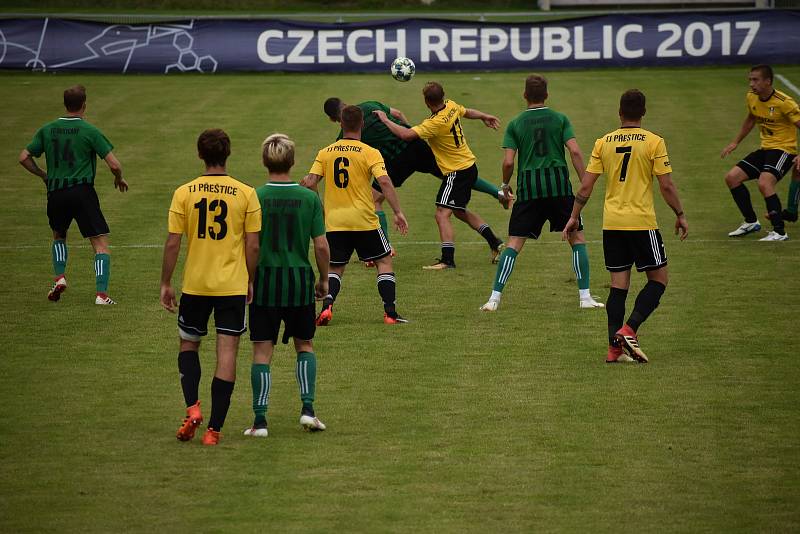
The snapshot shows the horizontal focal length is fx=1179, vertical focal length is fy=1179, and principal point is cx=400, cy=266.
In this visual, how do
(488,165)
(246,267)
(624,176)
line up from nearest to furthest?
(246,267), (624,176), (488,165)

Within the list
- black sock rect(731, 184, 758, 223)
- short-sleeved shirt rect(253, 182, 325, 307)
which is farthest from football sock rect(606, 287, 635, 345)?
black sock rect(731, 184, 758, 223)

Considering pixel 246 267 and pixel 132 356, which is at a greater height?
pixel 246 267

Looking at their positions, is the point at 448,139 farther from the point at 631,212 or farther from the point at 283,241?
the point at 283,241

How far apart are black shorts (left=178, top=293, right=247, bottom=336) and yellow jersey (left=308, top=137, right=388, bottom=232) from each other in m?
3.41

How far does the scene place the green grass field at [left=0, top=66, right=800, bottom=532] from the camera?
743 cm

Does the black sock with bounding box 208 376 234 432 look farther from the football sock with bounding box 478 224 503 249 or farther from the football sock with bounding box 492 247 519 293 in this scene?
the football sock with bounding box 478 224 503 249

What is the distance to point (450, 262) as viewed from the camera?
15648mm

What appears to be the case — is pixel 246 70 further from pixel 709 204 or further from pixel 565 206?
pixel 565 206

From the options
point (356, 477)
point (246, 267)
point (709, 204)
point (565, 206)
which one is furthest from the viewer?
point (709, 204)

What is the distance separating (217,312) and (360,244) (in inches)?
150

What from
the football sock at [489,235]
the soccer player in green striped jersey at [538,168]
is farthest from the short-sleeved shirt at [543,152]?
the football sock at [489,235]

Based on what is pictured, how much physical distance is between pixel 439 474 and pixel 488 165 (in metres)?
15.3

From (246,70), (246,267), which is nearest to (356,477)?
(246,267)

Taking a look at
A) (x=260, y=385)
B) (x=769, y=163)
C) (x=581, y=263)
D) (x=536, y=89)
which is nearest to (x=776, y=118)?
(x=769, y=163)
